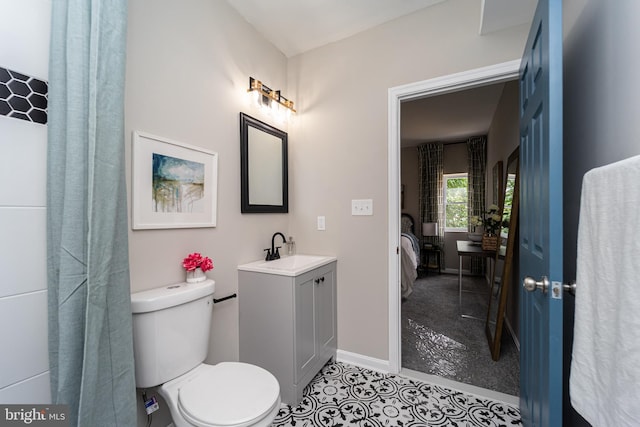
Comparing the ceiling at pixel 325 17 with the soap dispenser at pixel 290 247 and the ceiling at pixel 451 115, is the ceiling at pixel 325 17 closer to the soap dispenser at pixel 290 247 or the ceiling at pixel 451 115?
the ceiling at pixel 451 115

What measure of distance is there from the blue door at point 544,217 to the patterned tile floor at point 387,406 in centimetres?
36

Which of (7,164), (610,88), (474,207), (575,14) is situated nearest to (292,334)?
(7,164)

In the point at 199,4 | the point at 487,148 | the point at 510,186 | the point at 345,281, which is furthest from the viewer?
the point at 487,148

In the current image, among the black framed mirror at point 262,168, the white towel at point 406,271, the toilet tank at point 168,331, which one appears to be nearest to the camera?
the toilet tank at point 168,331

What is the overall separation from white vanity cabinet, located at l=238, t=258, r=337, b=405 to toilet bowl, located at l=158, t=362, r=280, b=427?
0.41 metres

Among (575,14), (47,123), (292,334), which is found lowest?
(292,334)

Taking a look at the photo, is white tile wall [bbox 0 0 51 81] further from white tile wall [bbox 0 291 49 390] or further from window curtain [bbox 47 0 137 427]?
white tile wall [bbox 0 291 49 390]

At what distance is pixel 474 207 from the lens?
506 cm

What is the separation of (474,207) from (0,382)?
19.0 feet

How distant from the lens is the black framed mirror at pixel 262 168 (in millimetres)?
1928

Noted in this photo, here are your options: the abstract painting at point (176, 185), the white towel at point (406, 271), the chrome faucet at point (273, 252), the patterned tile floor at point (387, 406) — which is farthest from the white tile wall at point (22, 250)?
the white towel at point (406, 271)

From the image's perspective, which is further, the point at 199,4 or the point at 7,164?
the point at 199,4

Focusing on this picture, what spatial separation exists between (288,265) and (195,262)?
617mm

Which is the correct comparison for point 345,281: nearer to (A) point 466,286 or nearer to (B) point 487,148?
(A) point 466,286
